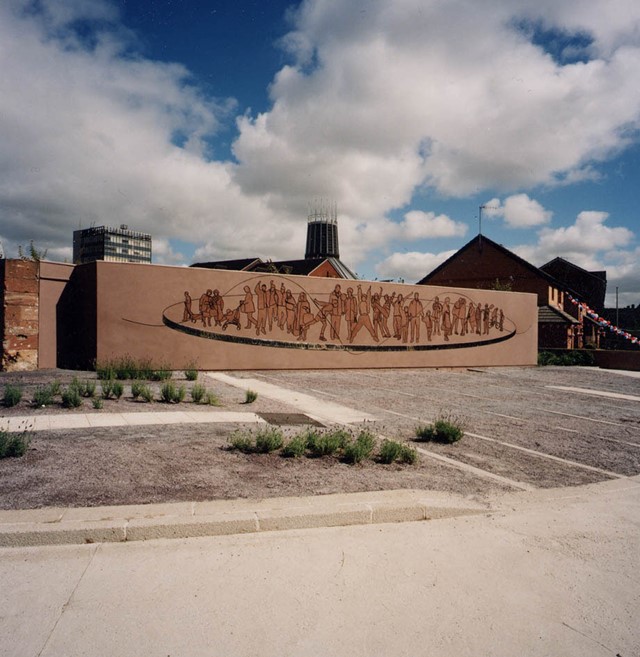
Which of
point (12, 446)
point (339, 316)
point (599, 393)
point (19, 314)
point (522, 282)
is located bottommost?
point (599, 393)

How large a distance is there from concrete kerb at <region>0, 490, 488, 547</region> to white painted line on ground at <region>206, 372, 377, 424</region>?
430 centimetres

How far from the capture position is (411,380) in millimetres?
17766

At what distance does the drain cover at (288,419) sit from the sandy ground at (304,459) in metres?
0.43

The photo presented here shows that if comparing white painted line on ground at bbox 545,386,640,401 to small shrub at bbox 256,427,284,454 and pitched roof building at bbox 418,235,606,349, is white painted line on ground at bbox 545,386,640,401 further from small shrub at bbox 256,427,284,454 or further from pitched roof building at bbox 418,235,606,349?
pitched roof building at bbox 418,235,606,349

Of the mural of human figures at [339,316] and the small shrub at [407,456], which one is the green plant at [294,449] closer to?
the small shrub at [407,456]

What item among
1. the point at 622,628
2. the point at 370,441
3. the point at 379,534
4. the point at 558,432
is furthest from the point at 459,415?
the point at 622,628

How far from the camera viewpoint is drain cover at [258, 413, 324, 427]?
8758 mm

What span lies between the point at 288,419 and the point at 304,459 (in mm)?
2756

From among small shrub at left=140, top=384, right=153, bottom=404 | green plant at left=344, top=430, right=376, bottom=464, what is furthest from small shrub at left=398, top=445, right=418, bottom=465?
small shrub at left=140, top=384, right=153, bottom=404

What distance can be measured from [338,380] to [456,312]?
8675mm

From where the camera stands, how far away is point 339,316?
1938 cm

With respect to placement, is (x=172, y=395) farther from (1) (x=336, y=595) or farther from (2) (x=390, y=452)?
(1) (x=336, y=595)

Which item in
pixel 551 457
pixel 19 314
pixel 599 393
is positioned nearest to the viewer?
pixel 551 457

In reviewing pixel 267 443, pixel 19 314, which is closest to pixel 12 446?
pixel 267 443
